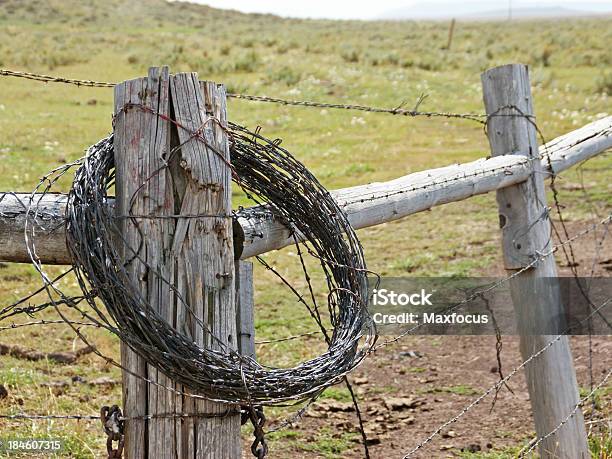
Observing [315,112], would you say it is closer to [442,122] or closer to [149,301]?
[442,122]

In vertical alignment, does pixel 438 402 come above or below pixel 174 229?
below

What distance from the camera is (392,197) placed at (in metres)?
3.21

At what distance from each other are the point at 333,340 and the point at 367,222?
78cm

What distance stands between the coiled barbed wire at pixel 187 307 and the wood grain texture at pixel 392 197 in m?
0.10

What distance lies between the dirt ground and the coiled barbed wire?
2.62 metres

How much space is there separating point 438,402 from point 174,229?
3.82 meters

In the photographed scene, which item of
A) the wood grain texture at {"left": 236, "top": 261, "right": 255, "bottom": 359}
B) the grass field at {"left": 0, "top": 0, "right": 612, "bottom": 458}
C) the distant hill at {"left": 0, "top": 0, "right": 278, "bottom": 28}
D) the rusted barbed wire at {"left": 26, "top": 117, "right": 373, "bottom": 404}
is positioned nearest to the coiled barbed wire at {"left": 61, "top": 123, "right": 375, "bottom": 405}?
the rusted barbed wire at {"left": 26, "top": 117, "right": 373, "bottom": 404}

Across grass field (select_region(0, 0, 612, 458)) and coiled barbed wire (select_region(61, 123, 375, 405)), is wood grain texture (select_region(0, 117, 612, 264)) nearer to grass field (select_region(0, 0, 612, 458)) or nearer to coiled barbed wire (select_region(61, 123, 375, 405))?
coiled barbed wire (select_region(61, 123, 375, 405))

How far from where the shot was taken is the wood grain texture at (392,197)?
2.01 m

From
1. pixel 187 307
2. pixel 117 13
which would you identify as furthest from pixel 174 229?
pixel 117 13

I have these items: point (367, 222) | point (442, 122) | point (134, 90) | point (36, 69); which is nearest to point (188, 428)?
point (134, 90)

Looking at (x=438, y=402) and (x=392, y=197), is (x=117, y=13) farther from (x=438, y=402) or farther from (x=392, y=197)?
(x=392, y=197)

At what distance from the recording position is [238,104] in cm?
1633

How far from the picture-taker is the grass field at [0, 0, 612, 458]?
5.51 m
